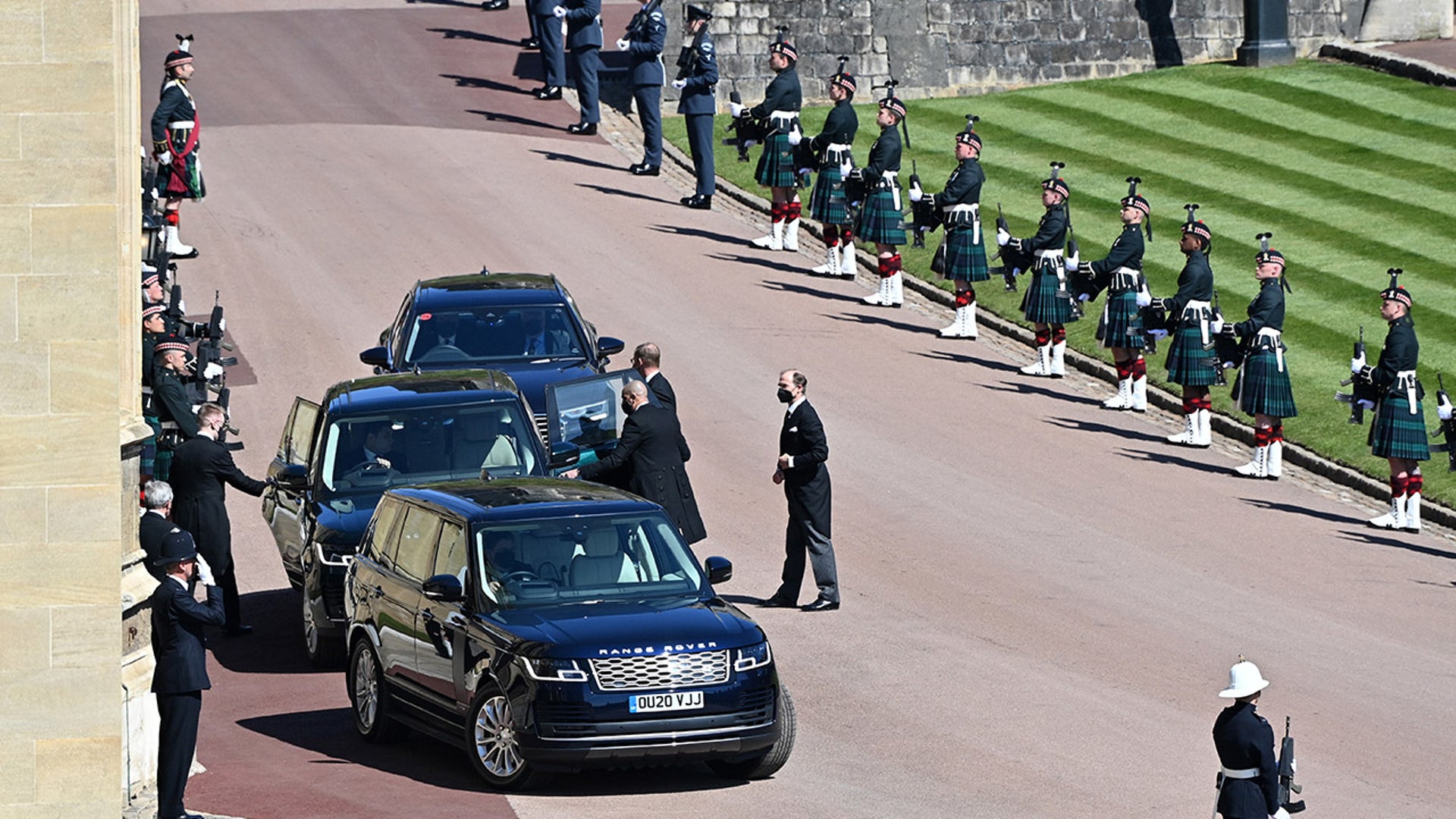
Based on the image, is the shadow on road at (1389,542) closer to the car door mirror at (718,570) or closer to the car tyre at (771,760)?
the car door mirror at (718,570)

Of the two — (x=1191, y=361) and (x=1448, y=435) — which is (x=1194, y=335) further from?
(x=1448, y=435)

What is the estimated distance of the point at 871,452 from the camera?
22547mm

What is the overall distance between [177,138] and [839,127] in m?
8.37

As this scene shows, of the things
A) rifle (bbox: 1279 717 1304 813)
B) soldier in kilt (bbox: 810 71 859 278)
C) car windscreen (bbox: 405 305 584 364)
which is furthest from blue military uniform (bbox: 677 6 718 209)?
rifle (bbox: 1279 717 1304 813)

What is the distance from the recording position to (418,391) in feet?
59.1

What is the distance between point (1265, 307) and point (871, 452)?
4.35m

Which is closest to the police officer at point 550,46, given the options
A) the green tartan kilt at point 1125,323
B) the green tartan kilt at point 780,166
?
the green tartan kilt at point 780,166

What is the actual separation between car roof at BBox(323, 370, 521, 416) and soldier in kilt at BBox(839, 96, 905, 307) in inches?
418

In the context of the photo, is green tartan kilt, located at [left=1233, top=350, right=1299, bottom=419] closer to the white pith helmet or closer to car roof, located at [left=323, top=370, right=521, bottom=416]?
car roof, located at [left=323, top=370, right=521, bottom=416]

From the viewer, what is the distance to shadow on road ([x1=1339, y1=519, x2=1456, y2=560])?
67.9 feet

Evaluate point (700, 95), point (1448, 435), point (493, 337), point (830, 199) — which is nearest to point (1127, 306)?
point (1448, 435)

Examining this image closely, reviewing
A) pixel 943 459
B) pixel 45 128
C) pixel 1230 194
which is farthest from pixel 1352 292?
pixel 45 128

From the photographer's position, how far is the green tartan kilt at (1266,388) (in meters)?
22.8

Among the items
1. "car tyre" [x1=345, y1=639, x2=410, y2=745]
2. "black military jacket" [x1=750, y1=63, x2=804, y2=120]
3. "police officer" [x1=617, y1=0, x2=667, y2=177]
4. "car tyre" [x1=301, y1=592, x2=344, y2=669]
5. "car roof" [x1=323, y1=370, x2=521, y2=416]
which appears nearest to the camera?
"car tyre" [x1=345, y1=639, x2=410, y2=745]
